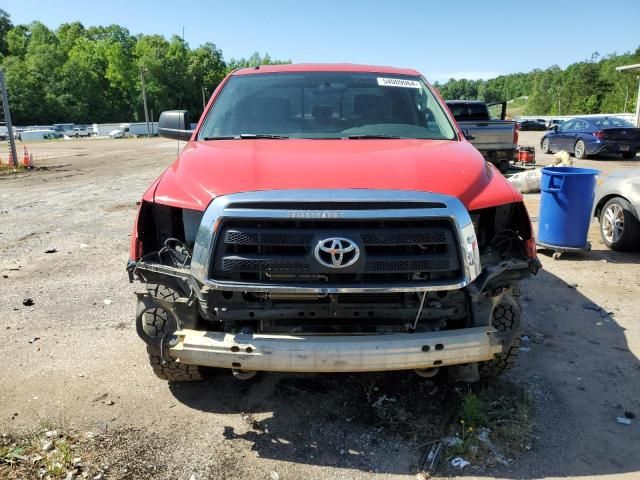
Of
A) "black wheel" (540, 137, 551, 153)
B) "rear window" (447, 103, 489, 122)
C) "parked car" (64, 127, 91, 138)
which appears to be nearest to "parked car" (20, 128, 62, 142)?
"parked car" (64, 127, 91, 138)

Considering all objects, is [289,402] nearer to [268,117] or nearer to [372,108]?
[268,117]

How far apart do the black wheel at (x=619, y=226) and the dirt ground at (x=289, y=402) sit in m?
1.46

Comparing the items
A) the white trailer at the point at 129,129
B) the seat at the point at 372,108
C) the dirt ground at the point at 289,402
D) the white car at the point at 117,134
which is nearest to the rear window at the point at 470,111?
the dirt ground at the point at 289,402

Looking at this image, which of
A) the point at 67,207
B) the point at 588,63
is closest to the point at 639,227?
the point at 67,207

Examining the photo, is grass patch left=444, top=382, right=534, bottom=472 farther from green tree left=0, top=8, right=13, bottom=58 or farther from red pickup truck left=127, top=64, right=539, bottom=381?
green tree left=0, top=8, right=13, bottom=58

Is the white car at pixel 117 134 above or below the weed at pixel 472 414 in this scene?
below

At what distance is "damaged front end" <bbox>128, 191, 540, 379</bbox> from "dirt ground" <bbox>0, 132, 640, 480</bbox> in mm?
588

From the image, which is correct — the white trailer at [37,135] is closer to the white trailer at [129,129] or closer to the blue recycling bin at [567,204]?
the white trailer at [129,129]

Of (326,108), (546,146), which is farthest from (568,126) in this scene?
(326,108)

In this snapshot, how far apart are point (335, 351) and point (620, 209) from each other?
19.5ft

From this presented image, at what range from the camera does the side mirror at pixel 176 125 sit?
4.59 metres

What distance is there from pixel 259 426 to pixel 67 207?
29.2 feet

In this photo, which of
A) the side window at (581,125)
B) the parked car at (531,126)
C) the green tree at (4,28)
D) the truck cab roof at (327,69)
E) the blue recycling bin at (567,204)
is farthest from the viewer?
the green tree at (4,28)

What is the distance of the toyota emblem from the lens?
8.69ft
